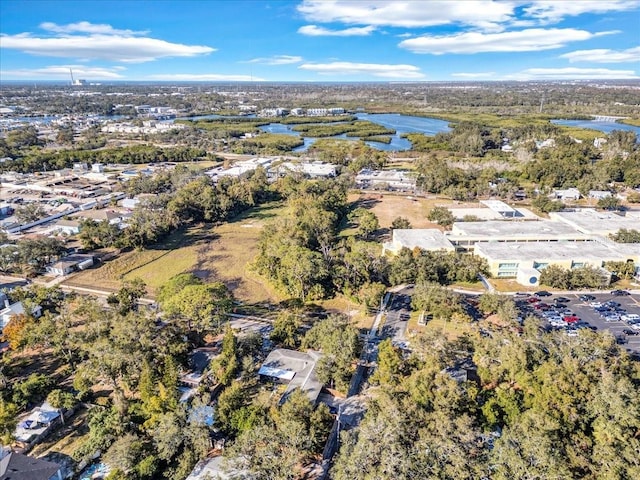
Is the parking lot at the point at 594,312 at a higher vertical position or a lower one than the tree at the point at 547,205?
lower

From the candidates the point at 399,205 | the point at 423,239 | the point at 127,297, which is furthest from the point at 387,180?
the point at 127,297

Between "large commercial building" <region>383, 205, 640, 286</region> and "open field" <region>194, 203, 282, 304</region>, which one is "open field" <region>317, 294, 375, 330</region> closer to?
"open field" <region>194, 203, 282, 304</region>

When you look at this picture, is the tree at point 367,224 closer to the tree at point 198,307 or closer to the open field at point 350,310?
the open field at point 350,310

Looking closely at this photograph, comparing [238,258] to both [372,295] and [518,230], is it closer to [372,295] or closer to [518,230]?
[372,295]

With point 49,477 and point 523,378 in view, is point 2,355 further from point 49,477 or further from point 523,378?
point 523,378

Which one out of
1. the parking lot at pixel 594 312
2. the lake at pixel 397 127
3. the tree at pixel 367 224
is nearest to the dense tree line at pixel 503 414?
the parking lot at pixel 594 312

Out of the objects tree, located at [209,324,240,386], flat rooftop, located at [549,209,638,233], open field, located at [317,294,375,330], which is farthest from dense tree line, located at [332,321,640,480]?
flat rooftop, located at [549,209,638,233]
